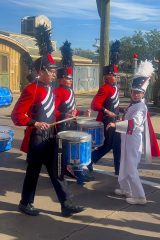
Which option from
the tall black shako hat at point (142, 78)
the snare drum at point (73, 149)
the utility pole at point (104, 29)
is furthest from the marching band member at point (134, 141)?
the utility pole at point (104, 29)

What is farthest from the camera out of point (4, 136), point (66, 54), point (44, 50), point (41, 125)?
point (66, 54)

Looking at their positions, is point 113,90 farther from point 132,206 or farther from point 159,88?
point 159,88

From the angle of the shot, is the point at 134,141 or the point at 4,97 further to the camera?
the point at 4,97

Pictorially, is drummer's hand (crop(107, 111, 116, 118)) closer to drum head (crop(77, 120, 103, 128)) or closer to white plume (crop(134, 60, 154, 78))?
drum head (crop(77, 120, 103, 128))

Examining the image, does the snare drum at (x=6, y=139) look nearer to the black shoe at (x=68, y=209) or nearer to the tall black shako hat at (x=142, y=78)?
the black shoe at (x=68, y=209)

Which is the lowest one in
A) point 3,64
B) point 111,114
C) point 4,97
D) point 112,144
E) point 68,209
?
point 68,209

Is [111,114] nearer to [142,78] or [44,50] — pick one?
[142,78]

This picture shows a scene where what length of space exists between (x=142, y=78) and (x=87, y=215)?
1.93 meters

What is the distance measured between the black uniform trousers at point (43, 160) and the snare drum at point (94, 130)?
3.97 ft

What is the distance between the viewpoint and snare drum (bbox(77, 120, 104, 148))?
5.99 m

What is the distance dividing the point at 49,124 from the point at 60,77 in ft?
6.94

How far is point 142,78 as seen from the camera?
533 cm

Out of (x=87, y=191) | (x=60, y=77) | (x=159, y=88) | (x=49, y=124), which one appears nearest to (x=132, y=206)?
(x=87, y=191)

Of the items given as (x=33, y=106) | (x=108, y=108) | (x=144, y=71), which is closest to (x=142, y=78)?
(x=144, y=71)
